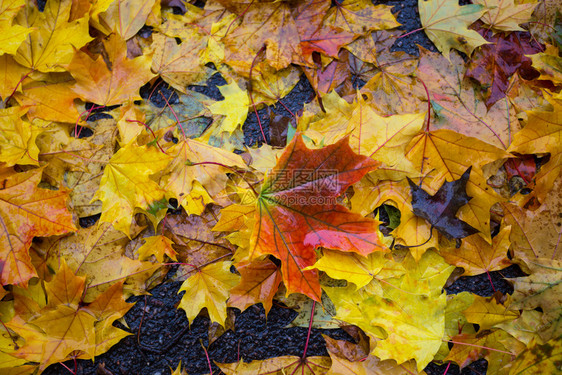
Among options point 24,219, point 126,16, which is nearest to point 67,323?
point 24,219

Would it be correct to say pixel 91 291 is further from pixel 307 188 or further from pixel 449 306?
pixel 449 306

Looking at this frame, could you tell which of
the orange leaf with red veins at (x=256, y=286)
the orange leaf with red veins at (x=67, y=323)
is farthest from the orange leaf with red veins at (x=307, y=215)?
the orange leaf with red veins at (x=67, y=323)

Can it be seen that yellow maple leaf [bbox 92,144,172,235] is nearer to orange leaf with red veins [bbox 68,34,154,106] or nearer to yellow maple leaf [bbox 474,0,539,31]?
orange leaf with red veins [bbox 68,34,154,106]

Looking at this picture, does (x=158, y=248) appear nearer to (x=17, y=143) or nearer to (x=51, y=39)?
(x=17, y=143)

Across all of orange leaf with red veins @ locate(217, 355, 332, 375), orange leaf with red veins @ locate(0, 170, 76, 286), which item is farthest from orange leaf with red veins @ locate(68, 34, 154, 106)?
orange leaf with red veins @ locate(217, 355, 332, 375)

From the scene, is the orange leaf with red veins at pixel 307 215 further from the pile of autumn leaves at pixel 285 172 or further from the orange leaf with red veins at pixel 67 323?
the orange leaf with red veins at pixel 67 323

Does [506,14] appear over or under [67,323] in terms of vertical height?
over
